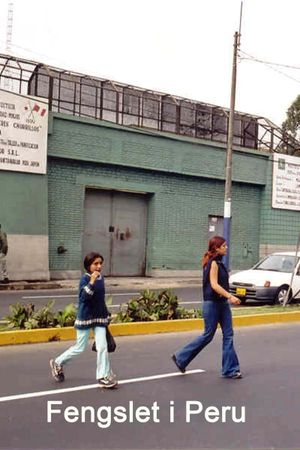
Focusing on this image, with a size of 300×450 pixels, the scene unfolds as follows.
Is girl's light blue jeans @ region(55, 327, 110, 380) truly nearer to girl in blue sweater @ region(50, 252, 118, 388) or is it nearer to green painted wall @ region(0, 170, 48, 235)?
girl in blue sweater @ region(50, 252, 118, 388)

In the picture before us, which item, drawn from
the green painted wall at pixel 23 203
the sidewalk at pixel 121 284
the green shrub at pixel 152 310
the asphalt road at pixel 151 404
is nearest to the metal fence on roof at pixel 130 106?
the green painted wall at pixel 23 203

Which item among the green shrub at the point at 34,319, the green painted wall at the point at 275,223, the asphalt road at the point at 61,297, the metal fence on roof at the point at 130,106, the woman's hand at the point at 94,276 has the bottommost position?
the asphalt road at the point at 61,297

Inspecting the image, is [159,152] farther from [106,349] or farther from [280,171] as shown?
[106,349]

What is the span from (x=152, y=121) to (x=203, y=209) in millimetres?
3957

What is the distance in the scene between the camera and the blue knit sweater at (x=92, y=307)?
22.6 ft

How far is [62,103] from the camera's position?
21.8m

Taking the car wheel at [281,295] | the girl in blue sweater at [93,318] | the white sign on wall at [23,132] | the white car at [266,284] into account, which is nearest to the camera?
the girl in blue sweater at [93,318]

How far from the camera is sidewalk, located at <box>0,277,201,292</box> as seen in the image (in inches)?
725

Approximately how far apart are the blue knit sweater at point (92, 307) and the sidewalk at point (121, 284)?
11338mm

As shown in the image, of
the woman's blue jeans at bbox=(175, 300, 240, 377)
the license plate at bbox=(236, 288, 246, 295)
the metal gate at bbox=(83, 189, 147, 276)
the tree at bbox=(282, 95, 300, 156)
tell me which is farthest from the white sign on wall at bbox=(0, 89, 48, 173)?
the tree at bbox=(282, 95, 300, 156)

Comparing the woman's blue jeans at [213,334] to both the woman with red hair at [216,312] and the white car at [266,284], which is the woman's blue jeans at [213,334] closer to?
the woman with red hair at [216,312]

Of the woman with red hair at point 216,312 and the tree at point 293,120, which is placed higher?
the tree at point 293,120

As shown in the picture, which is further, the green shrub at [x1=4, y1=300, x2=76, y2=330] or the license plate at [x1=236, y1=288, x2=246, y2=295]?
the license plate at [x1=236, y1=288, x2=246, y2=295]

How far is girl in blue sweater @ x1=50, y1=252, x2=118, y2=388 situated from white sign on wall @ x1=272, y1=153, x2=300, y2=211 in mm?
20422
